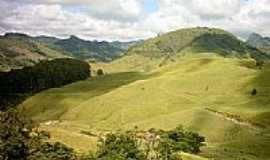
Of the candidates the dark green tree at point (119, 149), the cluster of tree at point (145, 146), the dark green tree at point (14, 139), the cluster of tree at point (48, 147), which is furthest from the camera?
the cluster of tree at point (145, 146)

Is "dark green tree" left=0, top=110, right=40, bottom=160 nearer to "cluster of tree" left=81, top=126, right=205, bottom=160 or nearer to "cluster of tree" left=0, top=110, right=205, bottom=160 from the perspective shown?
"cluster of tree" left=0, top=110, right=205, bottom=160

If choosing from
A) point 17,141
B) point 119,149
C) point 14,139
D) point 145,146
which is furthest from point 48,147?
point 145,146

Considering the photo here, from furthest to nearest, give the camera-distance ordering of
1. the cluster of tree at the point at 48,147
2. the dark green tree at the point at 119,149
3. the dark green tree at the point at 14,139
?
the dark green tree at the point at 119,149, the cluster of tree at the point at 48,147, the dark green tree at the point at 14,139

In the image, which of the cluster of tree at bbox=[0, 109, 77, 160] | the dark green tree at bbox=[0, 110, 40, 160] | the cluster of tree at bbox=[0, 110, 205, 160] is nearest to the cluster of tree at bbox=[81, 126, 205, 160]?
the cluster of tree at bbox=[0, 110, 205, 160]

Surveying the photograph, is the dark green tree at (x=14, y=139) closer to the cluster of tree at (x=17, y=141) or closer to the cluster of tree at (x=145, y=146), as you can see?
the cluster of tree at (x=17, y=141)

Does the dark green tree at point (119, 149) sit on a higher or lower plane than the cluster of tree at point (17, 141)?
lower

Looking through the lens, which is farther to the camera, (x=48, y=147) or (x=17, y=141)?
(x=48, y=147)

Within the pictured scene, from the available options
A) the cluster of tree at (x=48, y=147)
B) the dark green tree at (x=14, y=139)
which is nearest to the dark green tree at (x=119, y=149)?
the cluster of tree at (x=48, y=147)

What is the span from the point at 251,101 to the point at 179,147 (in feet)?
309

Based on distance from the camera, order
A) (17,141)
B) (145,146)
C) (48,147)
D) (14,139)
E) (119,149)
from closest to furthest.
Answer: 1. (14,139)
2. (17,141)
3. (48,147)
4. (119,149)
5. (145,146)

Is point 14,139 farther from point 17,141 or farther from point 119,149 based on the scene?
point 119,149

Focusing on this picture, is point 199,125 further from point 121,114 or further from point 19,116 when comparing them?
point 19,116

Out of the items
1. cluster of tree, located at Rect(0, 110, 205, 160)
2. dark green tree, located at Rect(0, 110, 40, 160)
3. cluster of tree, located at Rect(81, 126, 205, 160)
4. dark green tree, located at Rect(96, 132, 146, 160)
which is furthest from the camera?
cluster of tree, located at Rect(81, 126, 205, 160)

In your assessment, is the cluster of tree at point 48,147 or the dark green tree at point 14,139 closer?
the dark green tree at point 14,139
